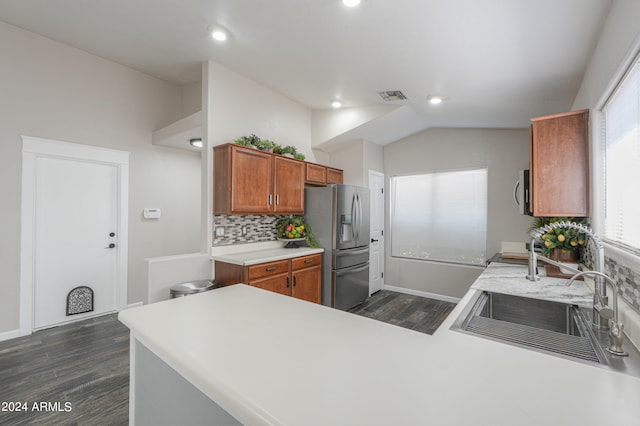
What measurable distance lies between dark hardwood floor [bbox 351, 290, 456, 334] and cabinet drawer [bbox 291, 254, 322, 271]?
937 millimetres

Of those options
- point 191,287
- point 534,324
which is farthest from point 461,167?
point 191,287

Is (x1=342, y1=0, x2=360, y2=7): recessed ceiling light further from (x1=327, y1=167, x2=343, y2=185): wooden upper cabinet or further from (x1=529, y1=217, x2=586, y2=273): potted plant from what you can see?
(x1=327, y1=167, x2=343, y2=185): wooden upper cabinet

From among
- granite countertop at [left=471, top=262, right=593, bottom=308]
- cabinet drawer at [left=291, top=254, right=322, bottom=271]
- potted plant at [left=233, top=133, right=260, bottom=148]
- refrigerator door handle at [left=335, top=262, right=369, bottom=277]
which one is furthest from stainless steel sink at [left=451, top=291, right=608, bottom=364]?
potted plant at [left=233, top=133, right=260, bottom=148]

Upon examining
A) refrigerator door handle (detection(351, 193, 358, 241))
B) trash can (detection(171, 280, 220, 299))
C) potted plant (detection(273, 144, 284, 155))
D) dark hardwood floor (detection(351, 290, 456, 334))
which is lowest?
dark hardwood floor (detection(351, 290, 456, 334))

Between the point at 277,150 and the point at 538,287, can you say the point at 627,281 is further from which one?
the point at 277,150

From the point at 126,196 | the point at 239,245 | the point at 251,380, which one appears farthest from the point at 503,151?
the point at 126,196

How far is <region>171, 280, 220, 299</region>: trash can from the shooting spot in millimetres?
2668

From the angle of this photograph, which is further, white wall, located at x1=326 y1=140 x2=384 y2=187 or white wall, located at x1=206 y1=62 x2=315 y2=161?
white wall, located at x1=326 y1=140 x2=384 y2=187

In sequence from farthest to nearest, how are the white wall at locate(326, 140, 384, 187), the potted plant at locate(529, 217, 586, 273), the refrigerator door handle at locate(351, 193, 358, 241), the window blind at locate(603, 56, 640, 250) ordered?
the white wall at locate(326, 140, 384, 187)
the refrigerator door handle at locate(351, 193, 358, 241)
the potted plant at locate(529, 217, 586, 273)
the window blind at locate(603, 56, 640, 250)

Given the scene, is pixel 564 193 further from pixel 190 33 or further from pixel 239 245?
pixel 190 33

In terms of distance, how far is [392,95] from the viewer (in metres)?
3.47

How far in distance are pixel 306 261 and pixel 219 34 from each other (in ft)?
8.37

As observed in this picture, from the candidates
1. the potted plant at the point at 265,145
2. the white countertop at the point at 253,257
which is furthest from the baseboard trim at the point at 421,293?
the potted plant at the point at 265,145

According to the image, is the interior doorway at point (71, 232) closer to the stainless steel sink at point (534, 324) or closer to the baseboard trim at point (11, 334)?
the baseboard trim at point (11, 334)
